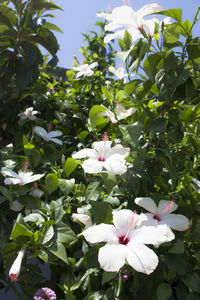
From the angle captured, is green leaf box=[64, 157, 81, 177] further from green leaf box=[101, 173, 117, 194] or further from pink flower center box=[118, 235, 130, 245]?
pink flower center box=[118, 235, 130, 245]

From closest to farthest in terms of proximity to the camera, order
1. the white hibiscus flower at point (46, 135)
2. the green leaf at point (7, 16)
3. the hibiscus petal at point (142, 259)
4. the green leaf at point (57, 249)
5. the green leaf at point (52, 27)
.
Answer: the hibiscus petal at point (142, 259) < the green leaf at point (57, 249) < the white hibiscus flower at point (46, 135) < the green leaf at point (7, 16) < the green leaf at point (52, 27)

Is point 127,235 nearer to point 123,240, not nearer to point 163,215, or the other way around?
point 123,240

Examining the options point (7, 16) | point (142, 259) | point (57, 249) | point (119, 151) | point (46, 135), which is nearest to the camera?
point (142, 259)

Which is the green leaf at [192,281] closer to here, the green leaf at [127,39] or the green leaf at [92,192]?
the green leaf at [92,192]

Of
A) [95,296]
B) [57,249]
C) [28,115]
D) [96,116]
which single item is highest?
[96,116]

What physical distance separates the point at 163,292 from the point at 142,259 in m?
0.21

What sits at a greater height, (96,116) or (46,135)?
(96,116)

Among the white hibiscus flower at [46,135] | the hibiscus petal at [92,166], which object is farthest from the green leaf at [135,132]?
the white hibiscus flower at [46,135]

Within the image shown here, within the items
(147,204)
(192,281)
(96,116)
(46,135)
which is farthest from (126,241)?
(46,135)

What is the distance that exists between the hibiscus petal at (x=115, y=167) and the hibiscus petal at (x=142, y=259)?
0.20 metres

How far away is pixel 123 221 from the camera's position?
660 millimetres

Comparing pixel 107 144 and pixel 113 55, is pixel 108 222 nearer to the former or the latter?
pixel 107 144

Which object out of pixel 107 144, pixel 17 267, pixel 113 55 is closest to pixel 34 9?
pixel 113 55

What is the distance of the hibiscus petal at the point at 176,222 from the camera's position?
715 millimetres
